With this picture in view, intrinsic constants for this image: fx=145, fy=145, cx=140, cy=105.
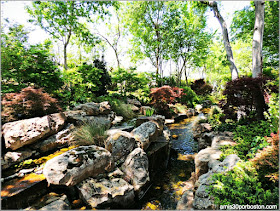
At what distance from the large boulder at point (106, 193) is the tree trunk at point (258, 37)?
17.5ft

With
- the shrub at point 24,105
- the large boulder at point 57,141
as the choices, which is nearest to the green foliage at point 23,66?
the shrub at point 24,105

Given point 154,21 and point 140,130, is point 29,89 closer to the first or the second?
point 140,130

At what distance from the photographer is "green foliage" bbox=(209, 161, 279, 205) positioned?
1623 mm

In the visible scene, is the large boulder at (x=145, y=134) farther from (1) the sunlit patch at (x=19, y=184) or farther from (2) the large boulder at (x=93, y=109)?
(1) the sunlit patch at (x=19, y=184)

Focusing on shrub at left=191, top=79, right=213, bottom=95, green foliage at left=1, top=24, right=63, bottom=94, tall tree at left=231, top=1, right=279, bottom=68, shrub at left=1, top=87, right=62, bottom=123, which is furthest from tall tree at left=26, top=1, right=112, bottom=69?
shrub at left=191, top=79, right=213, bottom=95

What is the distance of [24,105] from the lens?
379 cm

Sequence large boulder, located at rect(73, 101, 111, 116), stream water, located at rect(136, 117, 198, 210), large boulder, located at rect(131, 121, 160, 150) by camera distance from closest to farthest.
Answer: stream water, located at rect(136, 117, 198, 210) → large boulder, located at rect(131, 121, 160, 150) → large boulder, located at rect(73, 101, 111, 116)

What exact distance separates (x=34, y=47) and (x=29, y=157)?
12.7 ft

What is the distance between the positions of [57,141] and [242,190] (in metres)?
4.14

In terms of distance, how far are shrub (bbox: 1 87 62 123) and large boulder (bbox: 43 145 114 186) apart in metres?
1.84

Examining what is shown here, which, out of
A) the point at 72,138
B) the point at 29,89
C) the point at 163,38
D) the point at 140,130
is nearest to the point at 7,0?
the point at 29,89

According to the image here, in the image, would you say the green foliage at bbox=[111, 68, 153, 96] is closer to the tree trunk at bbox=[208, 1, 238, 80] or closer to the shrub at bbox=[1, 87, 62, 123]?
the tree trunk at bbox=[208, 1, 238, 80]

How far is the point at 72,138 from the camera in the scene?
412 cm

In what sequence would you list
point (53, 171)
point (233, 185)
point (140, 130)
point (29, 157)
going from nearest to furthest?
point (233, 185), point (53, 171), point (29, 157), point (140, 130)
